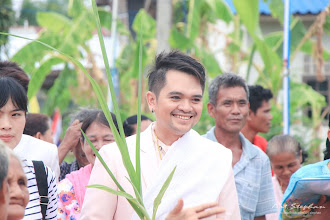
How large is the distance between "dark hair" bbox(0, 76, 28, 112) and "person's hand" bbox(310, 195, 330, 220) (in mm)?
1724

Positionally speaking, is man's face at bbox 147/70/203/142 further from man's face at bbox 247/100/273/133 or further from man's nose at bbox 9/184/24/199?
man's face at bbox 247/100/273/133

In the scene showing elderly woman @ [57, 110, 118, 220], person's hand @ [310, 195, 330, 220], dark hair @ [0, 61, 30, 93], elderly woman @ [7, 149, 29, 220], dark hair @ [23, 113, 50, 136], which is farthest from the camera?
dark hair @ [23, 113, 50, 136]

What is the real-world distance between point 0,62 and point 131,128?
158 centimetres

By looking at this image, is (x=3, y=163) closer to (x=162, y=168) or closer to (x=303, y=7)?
(x=162, y=168)

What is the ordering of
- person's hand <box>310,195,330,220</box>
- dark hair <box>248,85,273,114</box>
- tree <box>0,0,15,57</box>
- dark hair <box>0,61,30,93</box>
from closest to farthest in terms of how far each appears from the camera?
person's hand <box>310,195,330,220</box> → dark hair <box>0,61,30,93</box> → dark hair <box>248,85,273,114</box> → tree <box>0,0,15,57</box>

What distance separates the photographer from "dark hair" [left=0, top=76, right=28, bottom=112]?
3.39m

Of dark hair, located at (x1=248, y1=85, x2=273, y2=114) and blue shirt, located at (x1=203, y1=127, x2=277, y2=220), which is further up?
dark hair, located at (x1=248, y1=85, x2=273, y2=114)

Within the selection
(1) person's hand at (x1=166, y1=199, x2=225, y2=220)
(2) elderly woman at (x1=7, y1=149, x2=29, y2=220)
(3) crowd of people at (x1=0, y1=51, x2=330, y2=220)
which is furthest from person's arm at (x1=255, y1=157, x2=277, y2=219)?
(2) elderly woman at (x1=7, y1=149, x2=29, y2=220)

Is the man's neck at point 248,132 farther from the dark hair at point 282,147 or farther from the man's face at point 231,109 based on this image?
the man's face at point 231,109

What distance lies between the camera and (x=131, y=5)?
1997cm

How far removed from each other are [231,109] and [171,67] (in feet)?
4.55

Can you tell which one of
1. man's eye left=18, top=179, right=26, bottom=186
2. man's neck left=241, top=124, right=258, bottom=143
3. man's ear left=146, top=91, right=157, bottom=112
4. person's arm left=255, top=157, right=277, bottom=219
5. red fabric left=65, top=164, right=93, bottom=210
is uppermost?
man's ear left=146, top=91, right=157, bottom=112

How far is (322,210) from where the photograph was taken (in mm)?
2883

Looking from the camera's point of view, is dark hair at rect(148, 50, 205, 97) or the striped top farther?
dark hair at rect(148, 50, 205, 97)
